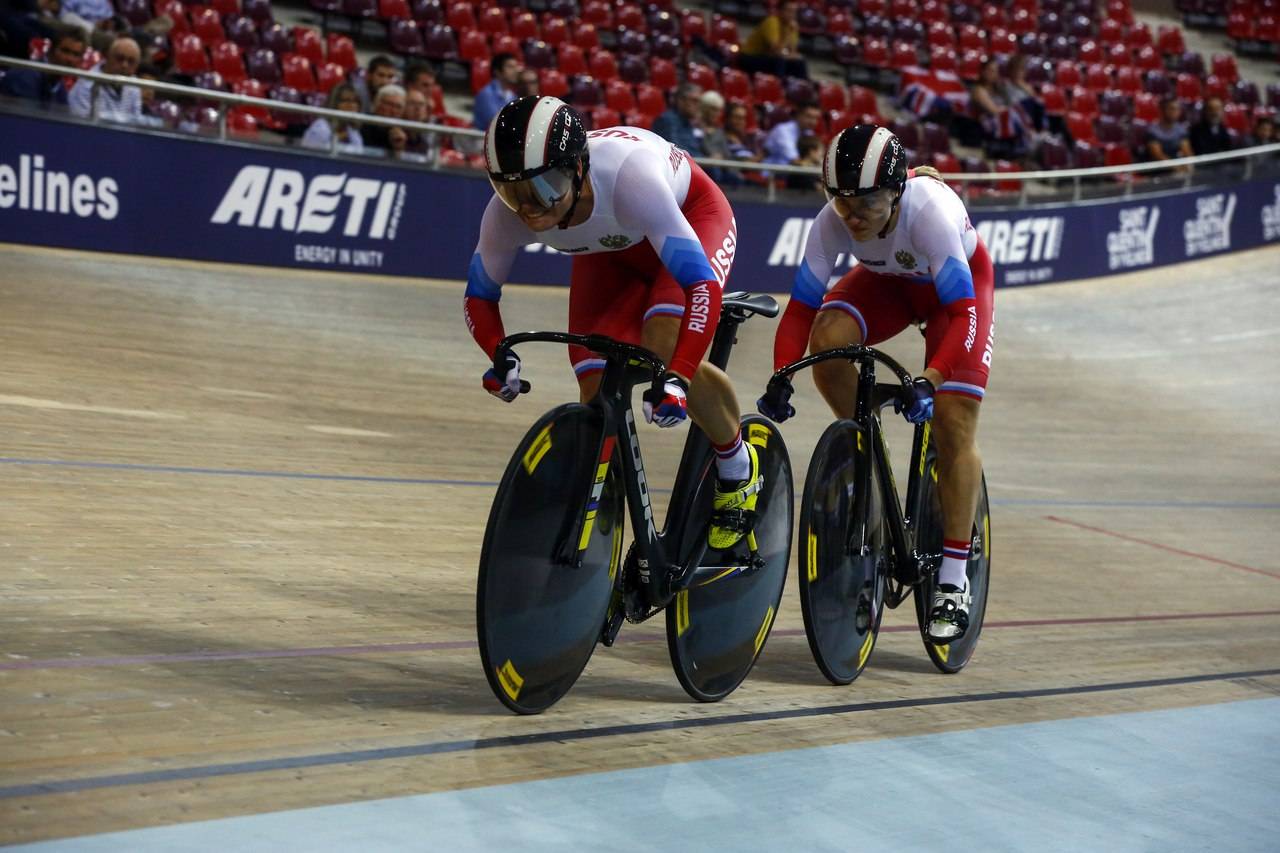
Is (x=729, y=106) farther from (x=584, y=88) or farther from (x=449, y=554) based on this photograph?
(x=449, y=554)

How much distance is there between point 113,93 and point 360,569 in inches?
197

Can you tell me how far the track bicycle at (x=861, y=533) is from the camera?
138 inches

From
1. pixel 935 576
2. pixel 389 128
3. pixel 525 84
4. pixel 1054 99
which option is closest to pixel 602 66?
pixel 525 84

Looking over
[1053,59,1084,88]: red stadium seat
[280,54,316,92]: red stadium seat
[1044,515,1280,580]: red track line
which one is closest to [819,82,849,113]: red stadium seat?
[1053,59,1084,88]: red stadium seat

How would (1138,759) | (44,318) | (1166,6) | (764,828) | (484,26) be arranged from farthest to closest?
(1166,6), (484,26), (44,318), (1138,759), (764,828)

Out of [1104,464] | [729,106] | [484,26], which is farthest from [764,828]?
[484,26]

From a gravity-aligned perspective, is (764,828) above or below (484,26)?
below

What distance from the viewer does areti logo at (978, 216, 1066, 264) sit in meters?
12.6

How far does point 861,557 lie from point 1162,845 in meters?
1.16

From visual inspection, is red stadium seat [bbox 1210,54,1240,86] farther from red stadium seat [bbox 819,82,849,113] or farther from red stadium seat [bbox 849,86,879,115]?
red stadium seat [bbox 819,82,849,113]

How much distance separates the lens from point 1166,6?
812 inches

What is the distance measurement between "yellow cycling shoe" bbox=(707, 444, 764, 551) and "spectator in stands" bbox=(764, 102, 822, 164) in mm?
8226

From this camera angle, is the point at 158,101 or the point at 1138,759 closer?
the point at 1138,759

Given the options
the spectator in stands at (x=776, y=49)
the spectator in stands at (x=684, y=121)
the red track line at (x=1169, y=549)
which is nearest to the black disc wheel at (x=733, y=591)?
the red track line at (x=1169, y=549)
